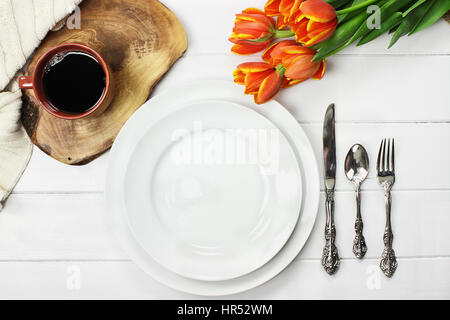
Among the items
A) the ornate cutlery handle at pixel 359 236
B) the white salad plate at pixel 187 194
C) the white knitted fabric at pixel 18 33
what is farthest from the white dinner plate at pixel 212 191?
the white knitted fabric at pixel 18 33

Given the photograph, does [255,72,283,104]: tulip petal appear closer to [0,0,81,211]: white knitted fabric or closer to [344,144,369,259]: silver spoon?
[344,144,369,259]: silver spoon

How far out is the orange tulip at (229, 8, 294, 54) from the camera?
0.52 metres

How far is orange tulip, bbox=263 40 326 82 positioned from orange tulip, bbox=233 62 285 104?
1cm

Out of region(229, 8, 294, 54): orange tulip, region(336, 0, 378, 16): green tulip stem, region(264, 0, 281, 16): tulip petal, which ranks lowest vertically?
region(229, 8, 294, 54): orange tulip

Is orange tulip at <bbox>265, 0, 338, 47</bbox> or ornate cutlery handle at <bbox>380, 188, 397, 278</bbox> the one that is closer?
orange tulip at <bbox>265, 0, 338, 47</bbox>

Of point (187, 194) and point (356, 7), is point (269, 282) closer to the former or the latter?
point (187, 194)

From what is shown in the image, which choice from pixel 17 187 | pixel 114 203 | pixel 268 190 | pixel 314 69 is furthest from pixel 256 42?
pixel 17 187

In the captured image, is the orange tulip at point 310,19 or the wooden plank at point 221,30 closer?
the orange tulip at point 310,19

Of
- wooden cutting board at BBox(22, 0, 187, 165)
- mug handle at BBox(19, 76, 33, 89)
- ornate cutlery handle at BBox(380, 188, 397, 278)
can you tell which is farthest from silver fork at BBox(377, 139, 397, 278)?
mug handle at BBox(19, 76, 33, 89)

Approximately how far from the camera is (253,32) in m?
0.52

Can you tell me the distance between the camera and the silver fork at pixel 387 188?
58 cm

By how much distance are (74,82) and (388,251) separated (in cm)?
53

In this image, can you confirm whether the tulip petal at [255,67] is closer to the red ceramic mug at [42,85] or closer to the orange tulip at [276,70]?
the orange tulip at [276,70]

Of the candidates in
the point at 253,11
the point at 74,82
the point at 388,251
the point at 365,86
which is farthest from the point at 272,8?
the point at 388,251
